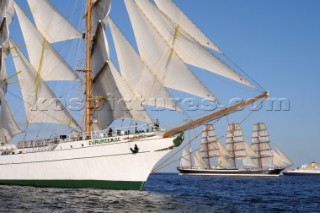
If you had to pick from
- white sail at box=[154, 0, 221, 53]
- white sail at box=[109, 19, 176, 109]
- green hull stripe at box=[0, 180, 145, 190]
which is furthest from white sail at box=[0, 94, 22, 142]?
white sail at box=[154, 0, 221, 53]

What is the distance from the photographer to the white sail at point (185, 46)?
28953 mm

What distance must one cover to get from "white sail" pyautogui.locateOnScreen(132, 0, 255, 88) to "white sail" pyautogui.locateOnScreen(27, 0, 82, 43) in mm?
8795

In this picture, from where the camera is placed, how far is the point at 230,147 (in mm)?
112500

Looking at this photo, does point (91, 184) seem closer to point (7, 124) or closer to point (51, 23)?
point (7, 124)

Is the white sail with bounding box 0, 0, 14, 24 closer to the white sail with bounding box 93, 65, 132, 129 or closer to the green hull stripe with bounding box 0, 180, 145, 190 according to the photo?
the white sail with bounding box 93, 65, 132, 129

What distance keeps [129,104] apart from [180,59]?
5736 millimetres

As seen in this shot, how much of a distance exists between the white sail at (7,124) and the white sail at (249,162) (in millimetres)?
73405

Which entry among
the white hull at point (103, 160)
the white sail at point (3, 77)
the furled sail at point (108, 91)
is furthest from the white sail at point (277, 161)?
the white hull at point (103, 160)

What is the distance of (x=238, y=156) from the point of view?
110000 mm

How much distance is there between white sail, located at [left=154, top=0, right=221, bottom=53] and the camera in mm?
30328

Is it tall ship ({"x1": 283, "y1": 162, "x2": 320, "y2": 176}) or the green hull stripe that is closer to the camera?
the green hull stripe

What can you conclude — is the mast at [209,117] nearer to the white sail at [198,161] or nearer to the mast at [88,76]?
the mast at [88,76]

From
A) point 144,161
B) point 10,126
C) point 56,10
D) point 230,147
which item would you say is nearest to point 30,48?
point 56,10

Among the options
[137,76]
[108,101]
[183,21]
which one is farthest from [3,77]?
[183,21]
